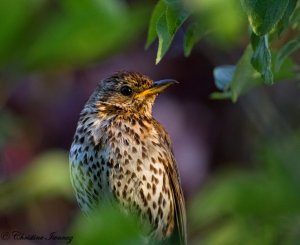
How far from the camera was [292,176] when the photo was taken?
97.2 inches

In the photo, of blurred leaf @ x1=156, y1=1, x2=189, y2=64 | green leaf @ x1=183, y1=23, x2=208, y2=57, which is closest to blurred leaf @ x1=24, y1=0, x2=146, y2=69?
blurred leaf @ x1=156, y1=1, x2=189, y2=64

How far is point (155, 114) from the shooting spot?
5.80 meters

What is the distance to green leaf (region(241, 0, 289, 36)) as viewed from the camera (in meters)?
2.44

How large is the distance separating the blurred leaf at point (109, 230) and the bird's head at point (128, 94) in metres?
3.29

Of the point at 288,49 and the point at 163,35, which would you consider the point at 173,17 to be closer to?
the point at 163,35

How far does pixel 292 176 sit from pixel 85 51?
679mm

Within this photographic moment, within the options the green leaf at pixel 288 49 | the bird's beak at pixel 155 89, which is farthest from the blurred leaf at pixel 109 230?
the bird's beak at pixel 155 89

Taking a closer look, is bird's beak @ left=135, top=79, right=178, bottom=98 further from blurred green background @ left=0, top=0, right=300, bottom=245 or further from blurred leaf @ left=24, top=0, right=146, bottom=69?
blurred leaf @ left=24, top=0, right=146, bottom=69

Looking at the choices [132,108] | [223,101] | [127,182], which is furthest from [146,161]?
[223,101]

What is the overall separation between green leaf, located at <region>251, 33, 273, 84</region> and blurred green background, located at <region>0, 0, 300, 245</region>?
0.13 metres

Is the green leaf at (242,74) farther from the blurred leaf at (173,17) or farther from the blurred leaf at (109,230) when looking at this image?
the blurred leaf at (109,230)

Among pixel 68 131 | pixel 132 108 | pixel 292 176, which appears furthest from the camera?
pixel 68 131

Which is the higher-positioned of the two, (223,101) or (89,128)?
(89,128)

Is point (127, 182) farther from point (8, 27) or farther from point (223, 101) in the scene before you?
point (8, 27)
